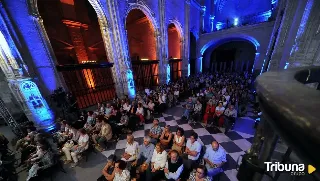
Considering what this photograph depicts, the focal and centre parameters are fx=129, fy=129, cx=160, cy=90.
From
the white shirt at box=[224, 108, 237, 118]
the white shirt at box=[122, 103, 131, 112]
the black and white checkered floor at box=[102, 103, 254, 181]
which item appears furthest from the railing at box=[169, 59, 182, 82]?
the white shirt at box=[224, 108, 237, 118]

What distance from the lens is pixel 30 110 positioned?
16.0 ft

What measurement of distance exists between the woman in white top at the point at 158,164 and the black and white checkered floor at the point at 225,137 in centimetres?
152

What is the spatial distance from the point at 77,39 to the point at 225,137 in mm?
12814

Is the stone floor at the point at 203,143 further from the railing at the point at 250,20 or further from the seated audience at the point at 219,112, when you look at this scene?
the railing at the point at 250,20

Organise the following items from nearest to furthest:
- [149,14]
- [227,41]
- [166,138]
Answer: [166,138] → [149,14] → [227,41]

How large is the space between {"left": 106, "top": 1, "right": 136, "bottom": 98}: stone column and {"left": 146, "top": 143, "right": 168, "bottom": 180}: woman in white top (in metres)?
5.57

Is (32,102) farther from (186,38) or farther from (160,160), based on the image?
(186,38)

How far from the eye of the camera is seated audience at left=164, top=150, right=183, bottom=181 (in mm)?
2725

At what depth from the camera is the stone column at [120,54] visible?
688cm

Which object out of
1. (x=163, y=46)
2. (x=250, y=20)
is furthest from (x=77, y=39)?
(x=250, y=20)

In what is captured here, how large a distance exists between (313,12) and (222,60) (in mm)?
14066

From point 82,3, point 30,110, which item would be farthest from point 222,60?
point 30,110

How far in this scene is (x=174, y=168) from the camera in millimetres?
2771

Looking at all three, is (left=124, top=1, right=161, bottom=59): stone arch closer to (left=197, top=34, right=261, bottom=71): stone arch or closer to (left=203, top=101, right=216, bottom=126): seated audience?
(left=203, top=101, right=216, bottom=126): seated audience
